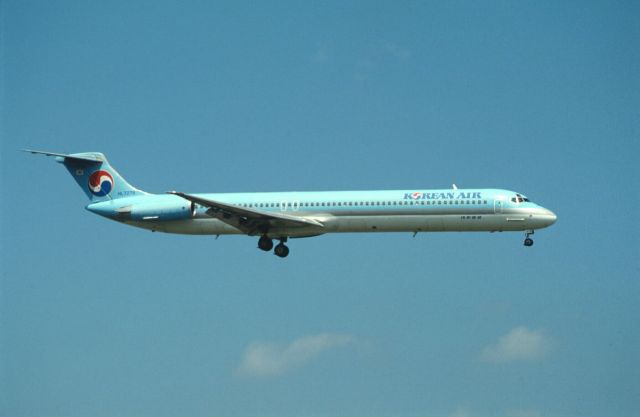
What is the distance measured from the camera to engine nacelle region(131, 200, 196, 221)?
49375 millimetres

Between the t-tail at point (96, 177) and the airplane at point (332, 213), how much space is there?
5.60 feet

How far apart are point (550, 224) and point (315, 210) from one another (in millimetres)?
12127

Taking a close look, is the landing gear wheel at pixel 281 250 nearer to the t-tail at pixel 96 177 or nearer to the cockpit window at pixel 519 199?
the t-tail at pixel 96 177

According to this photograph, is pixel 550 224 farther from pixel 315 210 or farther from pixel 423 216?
pixel 315 210

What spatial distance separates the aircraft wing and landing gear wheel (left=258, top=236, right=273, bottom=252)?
1.79ft

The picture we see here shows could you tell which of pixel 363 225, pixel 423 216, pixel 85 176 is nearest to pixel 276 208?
pixel 363 225

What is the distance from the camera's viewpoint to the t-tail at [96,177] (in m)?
53.0

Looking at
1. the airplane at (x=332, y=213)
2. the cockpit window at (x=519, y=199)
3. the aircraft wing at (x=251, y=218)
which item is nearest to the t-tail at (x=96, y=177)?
the airplane at (x=332, y=213)

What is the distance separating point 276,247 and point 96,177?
1200 centimetres

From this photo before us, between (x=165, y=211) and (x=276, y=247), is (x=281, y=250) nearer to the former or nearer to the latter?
(x=276, y=247)

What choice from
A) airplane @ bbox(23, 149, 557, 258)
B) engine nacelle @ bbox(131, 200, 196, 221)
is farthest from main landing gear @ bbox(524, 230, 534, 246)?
engine nacelle @ bbox(131, 200, 196, 221)

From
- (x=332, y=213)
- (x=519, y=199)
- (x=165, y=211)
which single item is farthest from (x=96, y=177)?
(x=519, y=199)

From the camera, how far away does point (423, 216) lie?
4631 centimetres

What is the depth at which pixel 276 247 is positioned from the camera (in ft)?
163
